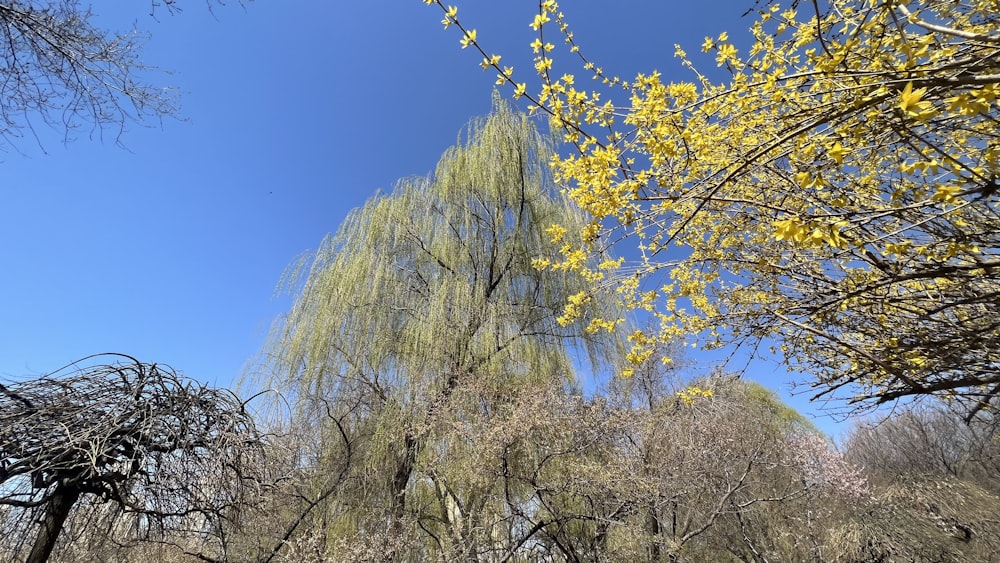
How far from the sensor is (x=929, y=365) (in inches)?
93.4

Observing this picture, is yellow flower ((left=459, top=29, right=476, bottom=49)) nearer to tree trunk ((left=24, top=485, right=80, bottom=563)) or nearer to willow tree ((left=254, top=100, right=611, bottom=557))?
tree trunk ((left=24, top=485, right=80, bottom=563))

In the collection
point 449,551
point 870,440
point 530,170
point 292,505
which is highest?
point 530,170

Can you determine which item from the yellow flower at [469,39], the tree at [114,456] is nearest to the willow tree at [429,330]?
the tree at [114,456]

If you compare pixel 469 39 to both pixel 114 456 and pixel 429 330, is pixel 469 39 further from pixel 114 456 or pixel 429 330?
pixel 429 330

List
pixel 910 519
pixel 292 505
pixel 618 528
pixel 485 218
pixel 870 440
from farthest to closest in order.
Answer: pixel 870 440 → pixel 485 218 → pixel 910 519 → pixel 618 528 → pixel 292 505

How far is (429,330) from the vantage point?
542 cm

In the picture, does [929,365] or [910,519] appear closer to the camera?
[929,365]

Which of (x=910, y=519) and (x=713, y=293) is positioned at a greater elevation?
(x=713, y=293)

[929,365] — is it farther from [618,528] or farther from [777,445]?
[777,445]

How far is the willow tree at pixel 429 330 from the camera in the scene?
4.88 metres

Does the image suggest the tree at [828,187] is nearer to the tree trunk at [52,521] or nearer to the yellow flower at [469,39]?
the yellow flower at [469,39]

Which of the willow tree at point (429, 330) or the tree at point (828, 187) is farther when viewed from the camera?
the willow tree at point (429, 330)

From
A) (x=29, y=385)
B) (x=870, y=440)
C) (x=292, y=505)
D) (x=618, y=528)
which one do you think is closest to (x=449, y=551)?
(x=292, y=505)

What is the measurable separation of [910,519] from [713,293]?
18.4 ft
